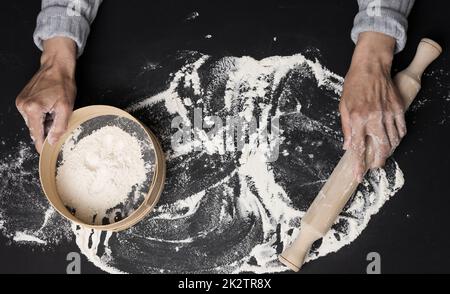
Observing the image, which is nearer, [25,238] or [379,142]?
[379,142]

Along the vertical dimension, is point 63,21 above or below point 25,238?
above

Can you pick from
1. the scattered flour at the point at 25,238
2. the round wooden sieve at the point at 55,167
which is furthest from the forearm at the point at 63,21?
the scattered flour at the point at 25,238

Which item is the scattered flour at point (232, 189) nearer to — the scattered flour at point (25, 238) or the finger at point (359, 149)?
the scattered flour at point (25, 238)

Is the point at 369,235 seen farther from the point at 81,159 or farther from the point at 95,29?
the point at 95,29

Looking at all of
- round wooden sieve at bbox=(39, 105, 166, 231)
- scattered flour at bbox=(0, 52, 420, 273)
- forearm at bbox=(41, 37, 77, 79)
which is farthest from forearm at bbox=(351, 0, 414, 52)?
forearm at bbox=(41, 37, 77, 79)

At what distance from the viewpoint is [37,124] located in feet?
3.55

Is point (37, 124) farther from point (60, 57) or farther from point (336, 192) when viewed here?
point (336, 192)

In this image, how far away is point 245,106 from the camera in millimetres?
1192

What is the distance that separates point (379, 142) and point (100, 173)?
0.54m

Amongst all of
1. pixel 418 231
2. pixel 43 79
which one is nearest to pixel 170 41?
pixel 43 79

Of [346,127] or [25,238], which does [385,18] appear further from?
[25,238]

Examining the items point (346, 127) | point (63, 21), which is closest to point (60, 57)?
point (63, 21)

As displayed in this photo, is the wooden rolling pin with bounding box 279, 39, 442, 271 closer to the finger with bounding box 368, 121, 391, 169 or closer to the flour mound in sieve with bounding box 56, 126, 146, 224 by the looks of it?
the finger with bounding box 368, 121, 391, 169

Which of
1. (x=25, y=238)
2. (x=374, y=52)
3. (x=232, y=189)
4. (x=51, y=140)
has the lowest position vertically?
(x=25, y=238)
